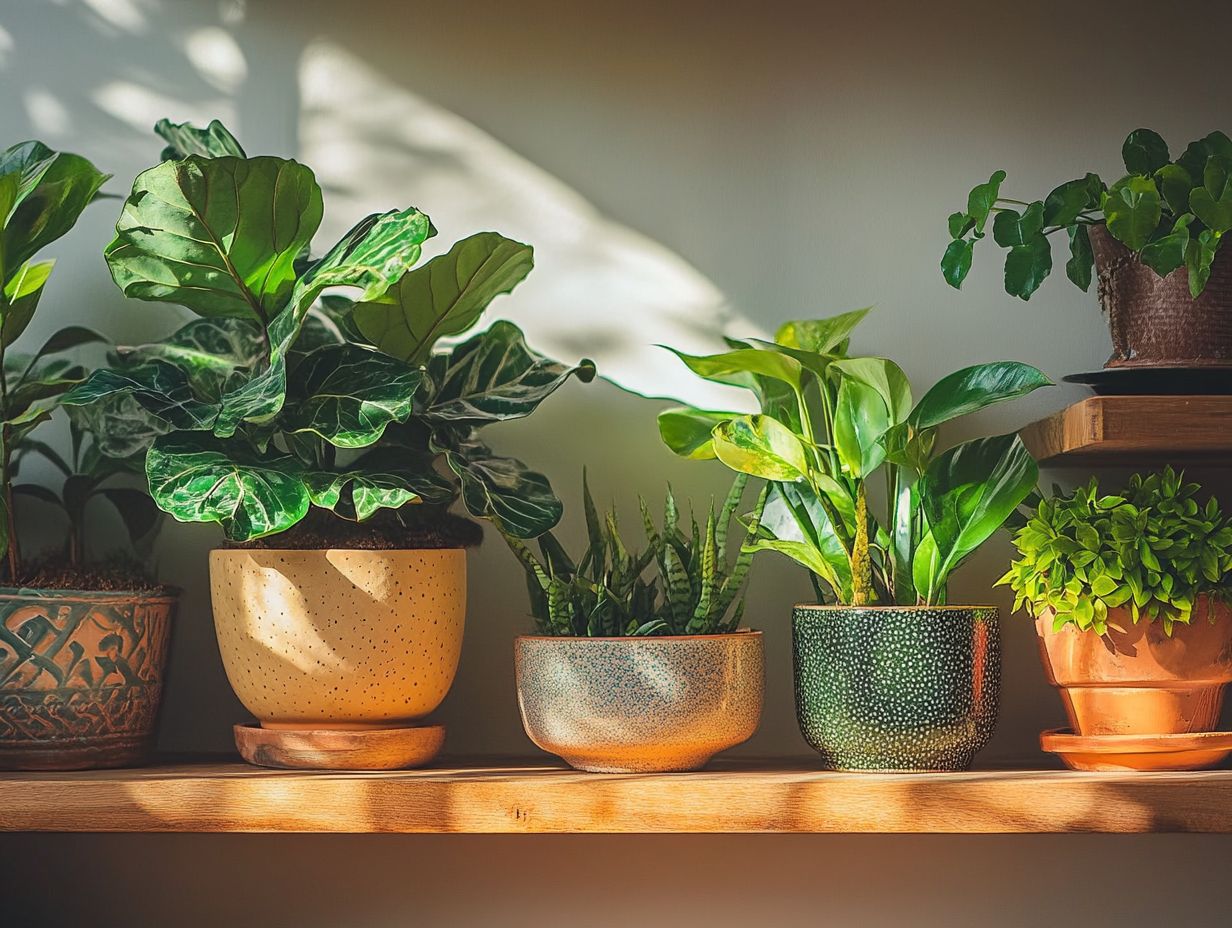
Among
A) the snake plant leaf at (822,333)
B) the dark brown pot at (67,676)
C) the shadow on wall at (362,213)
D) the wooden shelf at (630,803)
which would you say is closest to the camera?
the wooden shelf at (630,803)

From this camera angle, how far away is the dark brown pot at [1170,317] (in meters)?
0.98

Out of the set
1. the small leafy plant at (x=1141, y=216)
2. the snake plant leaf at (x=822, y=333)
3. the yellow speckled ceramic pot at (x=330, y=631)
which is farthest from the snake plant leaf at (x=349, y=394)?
the small leafy plant at (x=1141, y=216)

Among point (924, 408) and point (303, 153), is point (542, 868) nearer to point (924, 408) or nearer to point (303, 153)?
point (924, 408)

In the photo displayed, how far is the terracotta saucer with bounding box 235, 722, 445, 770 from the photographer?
1011 millimetres

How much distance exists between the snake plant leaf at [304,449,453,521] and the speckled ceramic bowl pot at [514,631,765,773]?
178mm

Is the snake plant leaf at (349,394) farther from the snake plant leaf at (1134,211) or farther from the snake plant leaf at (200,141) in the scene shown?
the snake plant leaf at (1134,211)

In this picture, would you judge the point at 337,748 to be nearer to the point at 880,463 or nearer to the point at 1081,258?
the point at 880,463

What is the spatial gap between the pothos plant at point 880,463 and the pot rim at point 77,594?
1.84 ft

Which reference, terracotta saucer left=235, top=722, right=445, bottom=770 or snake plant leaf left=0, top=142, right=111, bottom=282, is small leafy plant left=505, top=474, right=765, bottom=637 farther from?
snake plant leaf left=0, top=142, right=111, bottom=282

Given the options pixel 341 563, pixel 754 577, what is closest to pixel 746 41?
pixel 754 577

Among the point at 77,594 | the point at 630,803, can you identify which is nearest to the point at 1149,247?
the point at 630,803

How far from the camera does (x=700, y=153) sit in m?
1.26

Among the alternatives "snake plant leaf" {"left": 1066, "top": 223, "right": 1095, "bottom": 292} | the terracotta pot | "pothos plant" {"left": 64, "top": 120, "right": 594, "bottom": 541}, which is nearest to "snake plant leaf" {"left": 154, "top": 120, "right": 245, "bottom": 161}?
"pothos plant" {"left": 64, "top": 120, "right": 594, "bottom": 541}

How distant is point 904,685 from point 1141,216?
45cm
